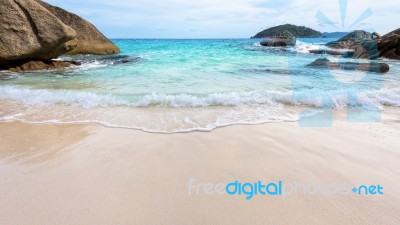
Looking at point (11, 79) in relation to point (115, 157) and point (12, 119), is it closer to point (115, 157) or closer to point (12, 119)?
point (12, 119)

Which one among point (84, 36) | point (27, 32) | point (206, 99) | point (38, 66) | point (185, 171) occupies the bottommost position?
point (185, 171)

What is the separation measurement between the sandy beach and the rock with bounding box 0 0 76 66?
6152mm

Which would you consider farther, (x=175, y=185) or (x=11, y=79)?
(x=11, y=79)

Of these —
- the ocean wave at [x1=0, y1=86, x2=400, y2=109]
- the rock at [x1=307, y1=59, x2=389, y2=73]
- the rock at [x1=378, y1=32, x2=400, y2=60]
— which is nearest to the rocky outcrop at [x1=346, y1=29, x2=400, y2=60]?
the rock at [x1=378, y1=32, x2=400, y2=60]

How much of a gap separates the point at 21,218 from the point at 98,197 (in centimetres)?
46

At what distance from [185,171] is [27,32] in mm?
8538

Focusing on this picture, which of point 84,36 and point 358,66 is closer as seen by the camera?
point 358,66

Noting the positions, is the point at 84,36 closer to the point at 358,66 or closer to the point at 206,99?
the point at 206,99

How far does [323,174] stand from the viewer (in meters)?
2.32

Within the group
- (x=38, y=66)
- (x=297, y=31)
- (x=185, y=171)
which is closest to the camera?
(x=185, y=171)

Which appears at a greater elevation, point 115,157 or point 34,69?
point 34,69

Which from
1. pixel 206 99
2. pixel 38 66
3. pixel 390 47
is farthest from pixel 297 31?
pixel 206 99

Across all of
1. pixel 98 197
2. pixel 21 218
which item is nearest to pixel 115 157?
pixel 98 197

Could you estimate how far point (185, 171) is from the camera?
2365 millimetres
